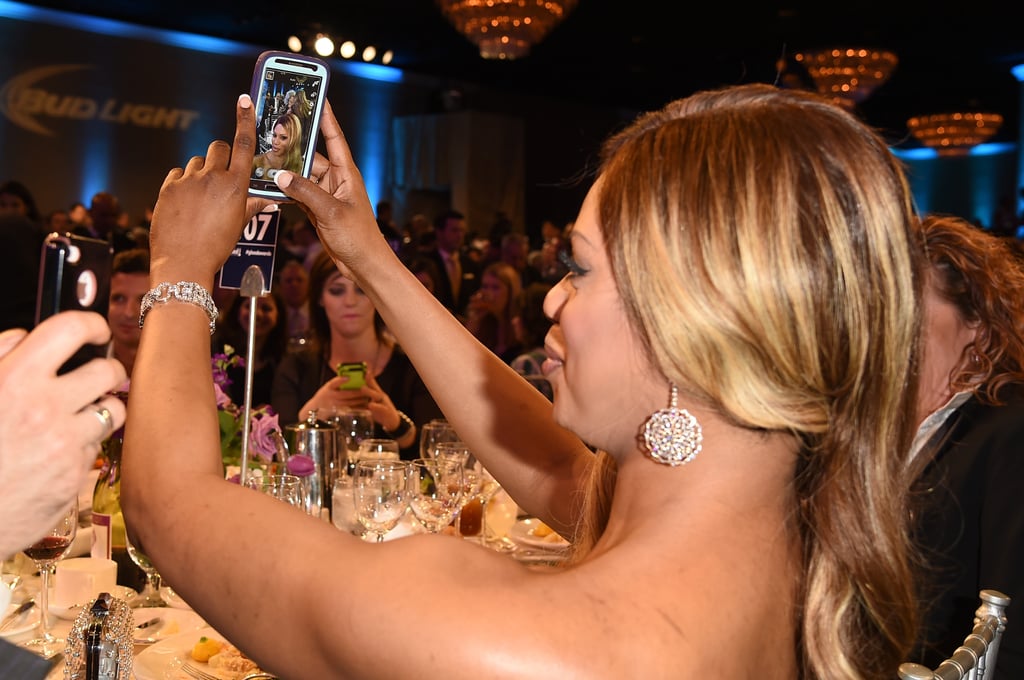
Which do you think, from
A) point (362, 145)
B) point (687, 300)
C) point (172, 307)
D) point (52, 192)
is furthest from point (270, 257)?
point (362, 145)

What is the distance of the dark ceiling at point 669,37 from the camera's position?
1050cm

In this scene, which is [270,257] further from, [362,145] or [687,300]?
[362,145]

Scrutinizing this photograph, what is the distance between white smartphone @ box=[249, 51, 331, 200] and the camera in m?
1.45

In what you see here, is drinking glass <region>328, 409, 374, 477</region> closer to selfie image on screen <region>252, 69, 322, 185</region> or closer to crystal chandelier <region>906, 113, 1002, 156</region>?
selfie image on screen <region>252, 69, 322, 185</region>

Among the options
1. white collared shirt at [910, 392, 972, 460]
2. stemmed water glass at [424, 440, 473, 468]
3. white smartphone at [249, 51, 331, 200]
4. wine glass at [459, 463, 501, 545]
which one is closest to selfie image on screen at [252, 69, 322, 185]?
white smartphone at [249, 51, 331, 200]

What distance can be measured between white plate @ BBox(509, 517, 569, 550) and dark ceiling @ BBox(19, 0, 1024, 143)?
7.91m

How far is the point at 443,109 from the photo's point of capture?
13.8 meters

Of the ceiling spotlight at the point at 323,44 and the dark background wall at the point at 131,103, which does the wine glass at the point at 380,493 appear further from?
the ceiling spotlight at the point at 323,44

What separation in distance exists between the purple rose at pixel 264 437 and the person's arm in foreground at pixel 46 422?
4.86 ft

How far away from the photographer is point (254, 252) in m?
1.85

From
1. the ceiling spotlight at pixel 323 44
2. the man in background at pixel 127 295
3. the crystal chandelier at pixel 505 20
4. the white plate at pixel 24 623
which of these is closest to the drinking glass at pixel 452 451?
the white plate at pixel 24 623

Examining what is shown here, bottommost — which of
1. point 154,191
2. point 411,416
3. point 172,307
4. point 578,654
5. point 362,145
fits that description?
point 411,416

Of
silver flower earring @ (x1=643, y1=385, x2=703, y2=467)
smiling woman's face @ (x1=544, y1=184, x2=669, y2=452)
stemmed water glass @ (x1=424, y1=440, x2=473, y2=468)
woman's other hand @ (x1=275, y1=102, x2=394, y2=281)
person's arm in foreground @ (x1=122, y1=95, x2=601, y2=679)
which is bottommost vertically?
stemmed water glass @ (x1=424, y1=440, x2=473, y2=468)

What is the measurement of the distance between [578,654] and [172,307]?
62 centimetres
